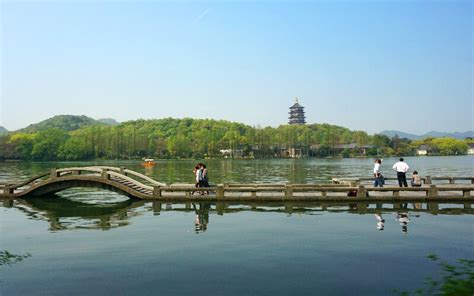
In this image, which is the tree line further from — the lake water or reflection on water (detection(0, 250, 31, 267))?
reflection on water (detection(0, 250, 31, 267))

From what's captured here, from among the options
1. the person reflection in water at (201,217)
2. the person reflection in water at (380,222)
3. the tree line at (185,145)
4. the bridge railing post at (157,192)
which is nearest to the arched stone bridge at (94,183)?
the bridge railing post at (157,192)

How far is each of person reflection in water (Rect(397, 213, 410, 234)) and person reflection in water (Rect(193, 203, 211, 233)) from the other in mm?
8350

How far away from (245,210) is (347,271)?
1028 cm

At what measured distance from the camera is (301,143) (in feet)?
554

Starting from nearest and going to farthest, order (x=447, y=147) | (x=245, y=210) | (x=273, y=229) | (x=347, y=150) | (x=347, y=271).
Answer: (x=347, y=271)
(x=273, y=229)
(x=245, y=210)
(x=347, y=150)
(x=447, y=147)

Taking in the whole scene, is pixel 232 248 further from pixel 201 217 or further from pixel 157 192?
pixel 157 192

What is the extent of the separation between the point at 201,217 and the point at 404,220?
961 centimetres

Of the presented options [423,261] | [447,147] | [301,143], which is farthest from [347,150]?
[423,261]

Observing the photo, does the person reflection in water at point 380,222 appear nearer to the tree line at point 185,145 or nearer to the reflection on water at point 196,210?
the reflection on water at point 196,210

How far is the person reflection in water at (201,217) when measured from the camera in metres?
16.8

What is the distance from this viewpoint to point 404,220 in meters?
17.6

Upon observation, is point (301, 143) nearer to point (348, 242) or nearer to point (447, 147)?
point (447, 147)

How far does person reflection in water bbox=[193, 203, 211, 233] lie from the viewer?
16.8m

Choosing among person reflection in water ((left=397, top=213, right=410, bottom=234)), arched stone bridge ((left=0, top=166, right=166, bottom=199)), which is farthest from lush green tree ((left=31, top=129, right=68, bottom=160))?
person reflection in water ((left=397, top=213, right=410, bottom=234))
